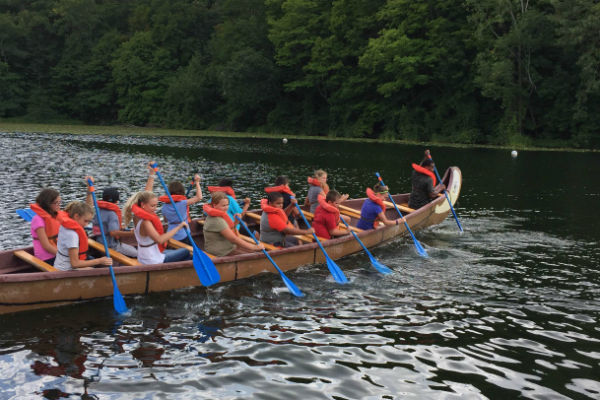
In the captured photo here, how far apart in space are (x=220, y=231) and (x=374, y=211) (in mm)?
3700

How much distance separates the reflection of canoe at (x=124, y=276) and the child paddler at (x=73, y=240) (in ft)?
0.52

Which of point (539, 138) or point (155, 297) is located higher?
point (539, 138)

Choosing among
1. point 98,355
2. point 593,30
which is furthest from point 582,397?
point 593,30

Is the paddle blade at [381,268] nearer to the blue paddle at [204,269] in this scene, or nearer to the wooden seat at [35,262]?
the blue paddle at [204,269]

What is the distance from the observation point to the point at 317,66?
5094 cm

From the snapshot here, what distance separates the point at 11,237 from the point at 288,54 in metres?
43.1

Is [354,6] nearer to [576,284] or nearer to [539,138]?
[539,138]

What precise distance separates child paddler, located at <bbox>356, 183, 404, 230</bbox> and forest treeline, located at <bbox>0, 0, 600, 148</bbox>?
28.1 meters

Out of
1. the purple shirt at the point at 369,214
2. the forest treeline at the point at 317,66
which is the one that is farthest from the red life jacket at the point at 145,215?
the forest treeline at the point at 317,66

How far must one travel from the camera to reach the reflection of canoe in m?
7.05

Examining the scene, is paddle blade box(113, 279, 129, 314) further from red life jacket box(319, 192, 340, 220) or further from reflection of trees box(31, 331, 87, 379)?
red life jacket box(319, 192, 340, 220)

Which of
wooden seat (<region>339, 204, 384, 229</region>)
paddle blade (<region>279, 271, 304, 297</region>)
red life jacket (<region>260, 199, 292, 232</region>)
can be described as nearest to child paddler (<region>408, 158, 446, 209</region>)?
wooden seat (<region>339, 204, 384, 229</region>)

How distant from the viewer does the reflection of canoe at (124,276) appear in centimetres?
705

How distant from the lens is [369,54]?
1767 inches
